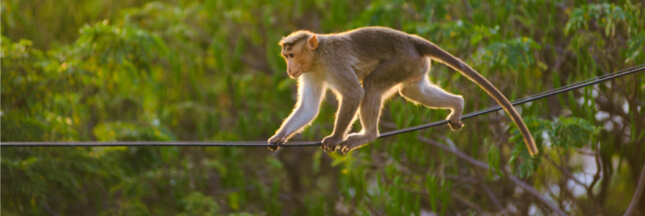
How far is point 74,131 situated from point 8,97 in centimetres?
114

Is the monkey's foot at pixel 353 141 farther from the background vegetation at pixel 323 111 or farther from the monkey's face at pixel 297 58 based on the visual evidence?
the background vegetation at pixel 323 111

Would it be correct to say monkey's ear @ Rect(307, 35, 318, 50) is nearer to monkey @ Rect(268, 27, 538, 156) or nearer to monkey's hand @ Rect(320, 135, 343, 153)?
monkey @ Rect(268, 27, 538, 156)

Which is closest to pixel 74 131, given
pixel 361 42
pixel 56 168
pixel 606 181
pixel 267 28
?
pixel 56 168

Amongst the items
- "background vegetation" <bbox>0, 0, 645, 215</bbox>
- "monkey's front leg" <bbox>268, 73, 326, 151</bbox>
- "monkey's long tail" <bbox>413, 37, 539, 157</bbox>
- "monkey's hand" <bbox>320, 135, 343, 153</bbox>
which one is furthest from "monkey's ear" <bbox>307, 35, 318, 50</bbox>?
"background vegetation" <bbox>0, 0, 645, 215</bbox>

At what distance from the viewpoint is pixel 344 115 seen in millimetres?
4949

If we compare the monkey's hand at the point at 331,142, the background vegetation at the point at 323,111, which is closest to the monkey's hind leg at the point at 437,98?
the monkey's hand at the point at 331,142

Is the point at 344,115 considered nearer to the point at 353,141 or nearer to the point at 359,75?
the point at 353,141

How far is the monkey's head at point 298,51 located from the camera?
5035mm

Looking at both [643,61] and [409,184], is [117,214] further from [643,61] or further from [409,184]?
[643,61]

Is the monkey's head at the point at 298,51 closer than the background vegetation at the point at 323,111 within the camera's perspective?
Yes

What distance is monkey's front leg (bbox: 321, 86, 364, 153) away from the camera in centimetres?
493

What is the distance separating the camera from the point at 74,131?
8984 millimetres

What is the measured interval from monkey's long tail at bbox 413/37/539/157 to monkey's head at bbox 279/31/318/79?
77cm

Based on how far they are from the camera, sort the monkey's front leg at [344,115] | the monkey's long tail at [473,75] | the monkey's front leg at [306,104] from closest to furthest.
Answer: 1. the monkey's long tail at [473,75]
2. the monkey's front leg at [344,115]
3. the monkey's front leg at [306,104]
